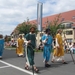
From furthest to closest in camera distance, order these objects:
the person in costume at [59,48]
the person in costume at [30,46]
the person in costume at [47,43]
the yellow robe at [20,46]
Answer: the yellow robe at [20,46]
the person in costume at [59,48]
the person in costume at [47,43]
the person in costume at [30,46]

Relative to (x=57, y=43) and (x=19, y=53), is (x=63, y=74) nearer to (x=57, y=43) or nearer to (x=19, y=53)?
(x=57, y=43)

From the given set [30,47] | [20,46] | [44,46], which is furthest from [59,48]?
[20,46]

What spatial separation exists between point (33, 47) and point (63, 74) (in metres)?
1.77

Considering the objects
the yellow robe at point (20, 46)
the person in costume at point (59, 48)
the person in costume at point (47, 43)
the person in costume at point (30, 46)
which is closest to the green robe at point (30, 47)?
the person in costume at point (30, 46)

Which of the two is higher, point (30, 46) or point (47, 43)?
point (47, 43)

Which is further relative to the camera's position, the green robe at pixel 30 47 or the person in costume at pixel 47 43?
the person in costume at pixel 47 43

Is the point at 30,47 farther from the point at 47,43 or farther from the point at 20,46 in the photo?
the point at 20,46

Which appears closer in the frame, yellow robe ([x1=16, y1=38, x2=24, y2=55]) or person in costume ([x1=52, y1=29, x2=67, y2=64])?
person in costume ([x1=52, y1=29, x2=67, y2=64])

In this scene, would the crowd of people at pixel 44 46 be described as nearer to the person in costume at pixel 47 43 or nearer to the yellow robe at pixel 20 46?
the person in costume at pixel 47 43

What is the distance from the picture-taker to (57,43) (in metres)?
11.3

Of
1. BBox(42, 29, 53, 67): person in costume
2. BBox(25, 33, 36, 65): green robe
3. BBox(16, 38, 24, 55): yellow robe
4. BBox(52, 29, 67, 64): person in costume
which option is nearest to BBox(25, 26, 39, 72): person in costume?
BBox(25, 33, 36, 65): green robe

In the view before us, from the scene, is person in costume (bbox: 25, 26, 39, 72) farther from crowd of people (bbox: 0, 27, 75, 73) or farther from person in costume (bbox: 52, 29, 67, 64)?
person in costume (bbox: 52, 29, 67, 64)

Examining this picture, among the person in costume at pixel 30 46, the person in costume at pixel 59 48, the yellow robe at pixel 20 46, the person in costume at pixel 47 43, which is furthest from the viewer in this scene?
the yellow robe at pixel 20 46

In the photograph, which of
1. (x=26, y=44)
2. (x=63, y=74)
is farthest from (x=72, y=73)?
(x=26, y=44)
